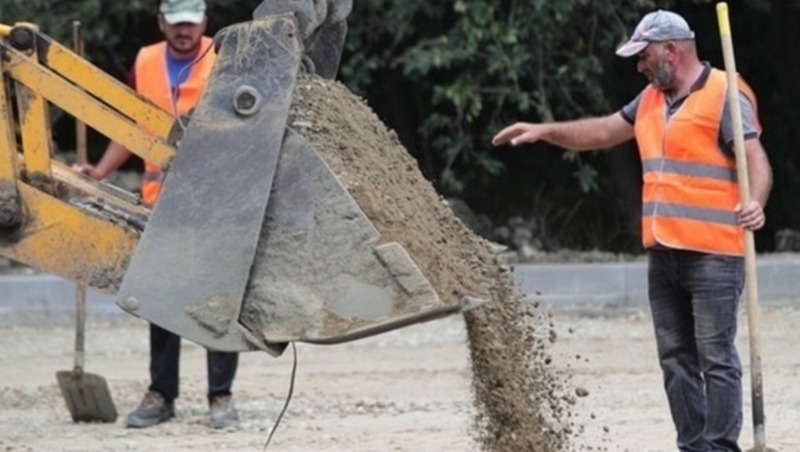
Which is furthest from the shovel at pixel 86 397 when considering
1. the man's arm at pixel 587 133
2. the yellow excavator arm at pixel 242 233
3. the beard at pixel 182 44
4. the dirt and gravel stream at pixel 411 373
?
the yellow excavator arm at pixel 242 233

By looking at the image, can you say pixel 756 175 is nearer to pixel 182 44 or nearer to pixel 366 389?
pixel 182 44

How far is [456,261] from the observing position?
6469 millimetres

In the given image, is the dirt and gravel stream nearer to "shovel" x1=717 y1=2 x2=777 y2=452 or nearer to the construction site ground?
the construction site ground

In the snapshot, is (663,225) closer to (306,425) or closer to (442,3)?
(306,425)

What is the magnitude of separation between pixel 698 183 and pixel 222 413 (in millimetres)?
2867

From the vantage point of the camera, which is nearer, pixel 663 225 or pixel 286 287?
pixel 286 287

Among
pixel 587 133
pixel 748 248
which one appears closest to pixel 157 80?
pixel 587 133

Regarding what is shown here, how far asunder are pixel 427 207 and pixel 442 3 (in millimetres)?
8506

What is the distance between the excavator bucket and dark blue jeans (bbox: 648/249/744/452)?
6.14 ft

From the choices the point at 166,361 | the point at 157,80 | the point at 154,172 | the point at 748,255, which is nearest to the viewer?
the point at 748,255

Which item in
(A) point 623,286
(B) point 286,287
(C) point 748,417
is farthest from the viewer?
(A) point 623,286

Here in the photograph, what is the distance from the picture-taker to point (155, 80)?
971cm

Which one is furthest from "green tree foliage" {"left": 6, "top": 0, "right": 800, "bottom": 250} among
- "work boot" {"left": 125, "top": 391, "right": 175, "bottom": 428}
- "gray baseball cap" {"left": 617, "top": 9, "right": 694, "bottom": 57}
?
"gray baseball cap" {"left": 617, "top": 9, "right": 694, "bottom": 57}

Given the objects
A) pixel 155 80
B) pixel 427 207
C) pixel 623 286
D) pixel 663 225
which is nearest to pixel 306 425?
pixel 155 80
